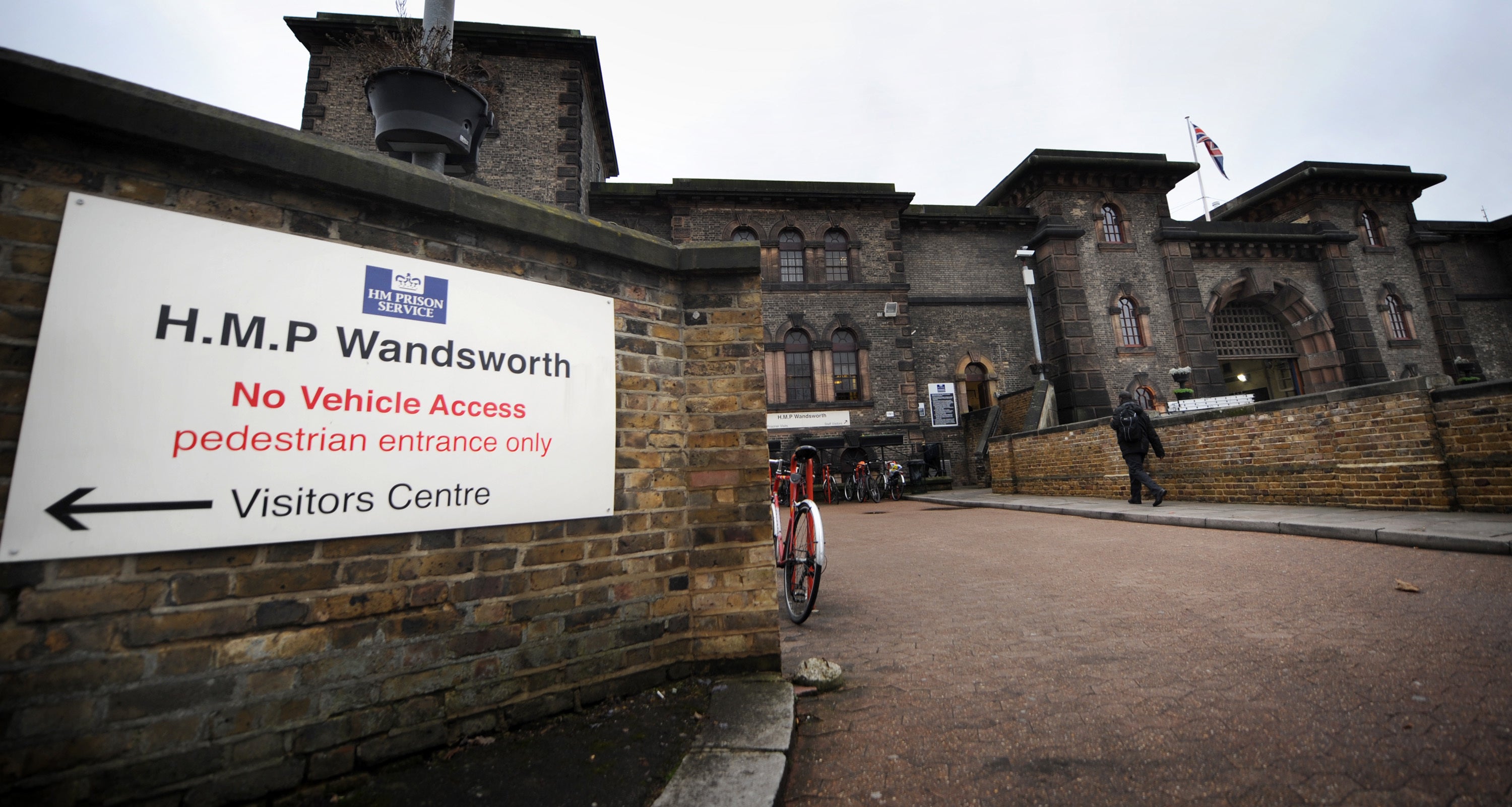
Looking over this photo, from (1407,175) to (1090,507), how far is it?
24943 mm

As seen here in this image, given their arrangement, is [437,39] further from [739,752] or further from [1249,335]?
[1249,335]

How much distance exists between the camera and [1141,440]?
830 centimetres

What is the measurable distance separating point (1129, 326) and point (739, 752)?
2054 centimetres

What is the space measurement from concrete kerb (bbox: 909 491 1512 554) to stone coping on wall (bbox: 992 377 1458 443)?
1.21 metres

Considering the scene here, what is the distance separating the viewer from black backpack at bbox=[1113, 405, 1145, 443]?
8.19 meters

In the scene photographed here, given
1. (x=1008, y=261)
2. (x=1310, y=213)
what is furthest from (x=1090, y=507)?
(x=1310, y=213)

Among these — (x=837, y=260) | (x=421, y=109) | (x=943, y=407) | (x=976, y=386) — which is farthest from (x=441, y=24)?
(x=976, y=386)

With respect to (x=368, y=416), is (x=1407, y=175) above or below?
above

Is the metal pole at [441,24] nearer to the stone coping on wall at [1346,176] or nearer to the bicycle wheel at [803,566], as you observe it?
the bicycle wheel at [803,566]

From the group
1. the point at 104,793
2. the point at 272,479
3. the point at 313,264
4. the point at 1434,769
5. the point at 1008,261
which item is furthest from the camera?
the point at 1008,261

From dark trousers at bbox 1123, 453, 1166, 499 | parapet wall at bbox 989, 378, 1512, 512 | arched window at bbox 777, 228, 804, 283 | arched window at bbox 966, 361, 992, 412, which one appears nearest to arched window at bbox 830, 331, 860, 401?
arched window at bbox 777, 228, 804, 283

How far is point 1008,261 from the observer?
60.8ft

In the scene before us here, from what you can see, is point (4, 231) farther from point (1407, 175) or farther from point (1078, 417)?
point (1407, 175)

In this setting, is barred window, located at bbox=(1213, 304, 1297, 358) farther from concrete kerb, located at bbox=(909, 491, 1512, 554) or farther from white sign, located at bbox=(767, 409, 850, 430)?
concrete kerb, located at bbox=(909, 491, 1512, 554)
